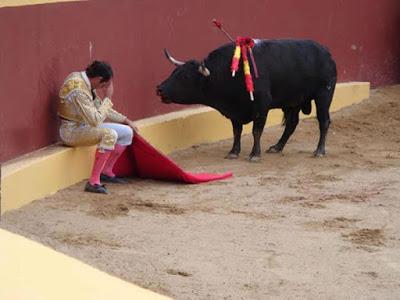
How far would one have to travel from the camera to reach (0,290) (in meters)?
4.20

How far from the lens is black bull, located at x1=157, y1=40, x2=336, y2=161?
9.41 metres

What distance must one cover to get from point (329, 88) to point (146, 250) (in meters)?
4.09

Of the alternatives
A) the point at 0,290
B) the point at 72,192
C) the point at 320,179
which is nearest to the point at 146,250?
the point at 72,192

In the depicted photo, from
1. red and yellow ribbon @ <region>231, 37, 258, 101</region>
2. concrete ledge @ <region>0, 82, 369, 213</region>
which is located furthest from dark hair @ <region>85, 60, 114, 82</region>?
red and yellow ribbon @ <region>231, 37, 258, 101</region>

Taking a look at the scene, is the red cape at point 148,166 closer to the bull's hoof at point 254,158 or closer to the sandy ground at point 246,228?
the sandy ground at point 246,228

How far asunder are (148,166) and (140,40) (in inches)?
59.0

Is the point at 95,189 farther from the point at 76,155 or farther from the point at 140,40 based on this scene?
the point at 140,40

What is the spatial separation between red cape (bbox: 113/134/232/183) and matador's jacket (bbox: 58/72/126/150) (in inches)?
16.9

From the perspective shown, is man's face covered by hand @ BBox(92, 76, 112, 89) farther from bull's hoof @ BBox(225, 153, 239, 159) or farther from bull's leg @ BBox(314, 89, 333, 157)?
bull's leg @ BBox(314, 89, 333, 157)

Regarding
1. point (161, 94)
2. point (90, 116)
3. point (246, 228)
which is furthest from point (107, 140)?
point (161, 94)

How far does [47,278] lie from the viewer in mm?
4477

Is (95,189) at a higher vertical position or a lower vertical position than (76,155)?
lower

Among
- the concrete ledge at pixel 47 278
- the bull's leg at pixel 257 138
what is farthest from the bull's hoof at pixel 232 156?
the concrete ledge at pixel 47 278

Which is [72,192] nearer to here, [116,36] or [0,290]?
[116,36]
